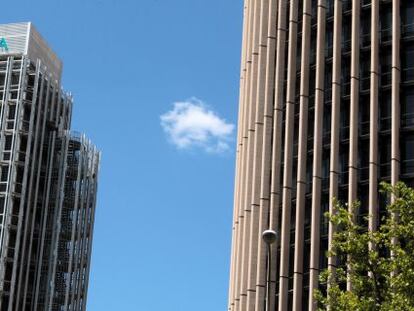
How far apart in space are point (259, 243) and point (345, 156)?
9.83 metres

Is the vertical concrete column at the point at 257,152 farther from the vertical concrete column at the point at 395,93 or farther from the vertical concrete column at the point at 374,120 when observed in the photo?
the vertical concrete column at the point at 395,93

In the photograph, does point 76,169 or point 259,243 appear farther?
point 76,169

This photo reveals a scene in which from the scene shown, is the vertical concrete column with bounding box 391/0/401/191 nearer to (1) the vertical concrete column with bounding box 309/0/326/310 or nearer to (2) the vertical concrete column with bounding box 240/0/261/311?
(1) the vertical concrete column with bounding box 309/0/326/310

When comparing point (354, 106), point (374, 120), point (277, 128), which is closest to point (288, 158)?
point (277, 128)

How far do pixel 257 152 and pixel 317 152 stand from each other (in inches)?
297

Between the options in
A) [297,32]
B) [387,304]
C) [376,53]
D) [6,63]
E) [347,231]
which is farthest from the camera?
[6,63]

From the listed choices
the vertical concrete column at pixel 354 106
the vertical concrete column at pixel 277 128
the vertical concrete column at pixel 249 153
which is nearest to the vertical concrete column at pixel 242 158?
the vertical concrete column at pixel 249 153

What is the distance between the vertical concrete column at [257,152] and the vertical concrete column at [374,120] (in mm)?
11370

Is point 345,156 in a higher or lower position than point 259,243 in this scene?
higher

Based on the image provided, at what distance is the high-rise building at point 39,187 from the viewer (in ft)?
436

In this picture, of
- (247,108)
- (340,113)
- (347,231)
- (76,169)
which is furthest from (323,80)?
(76,169)

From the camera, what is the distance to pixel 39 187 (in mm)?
138375

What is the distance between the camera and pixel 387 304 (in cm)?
4016

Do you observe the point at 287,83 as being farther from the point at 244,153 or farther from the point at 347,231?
the point at 347,231
